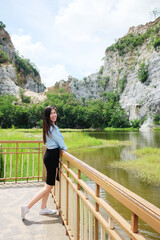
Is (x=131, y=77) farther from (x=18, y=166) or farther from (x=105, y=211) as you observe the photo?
(x=105, y=211)

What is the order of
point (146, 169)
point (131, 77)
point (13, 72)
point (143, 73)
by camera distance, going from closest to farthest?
point (146, 169)
point (143, 73)
point (131, 77)
point (13, 72)

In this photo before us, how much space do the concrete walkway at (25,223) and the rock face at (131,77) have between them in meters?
46.6

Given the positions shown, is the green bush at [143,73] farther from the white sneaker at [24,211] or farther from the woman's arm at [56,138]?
the white sneaker at [24,211]

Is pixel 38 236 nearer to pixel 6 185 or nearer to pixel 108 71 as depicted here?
pixel 6 185

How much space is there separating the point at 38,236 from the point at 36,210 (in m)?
0.76

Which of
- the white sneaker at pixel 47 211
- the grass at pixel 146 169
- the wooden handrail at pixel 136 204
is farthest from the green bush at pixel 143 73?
the wooden handrail at pixel 136 204

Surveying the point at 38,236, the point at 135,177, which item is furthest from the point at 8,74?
the point at 38,236

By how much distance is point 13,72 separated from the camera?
6003 cm

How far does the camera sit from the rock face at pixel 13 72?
55641 mm

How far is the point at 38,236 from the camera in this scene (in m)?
2.39

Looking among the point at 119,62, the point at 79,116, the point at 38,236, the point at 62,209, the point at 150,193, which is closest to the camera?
the point at 38,236

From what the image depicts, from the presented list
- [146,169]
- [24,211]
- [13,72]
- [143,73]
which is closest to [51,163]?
[24,211]

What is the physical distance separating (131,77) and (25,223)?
59869mm

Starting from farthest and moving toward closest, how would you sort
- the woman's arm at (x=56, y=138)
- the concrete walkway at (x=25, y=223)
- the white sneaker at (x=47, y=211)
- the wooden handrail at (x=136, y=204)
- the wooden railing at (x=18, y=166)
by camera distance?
the wooden railing at (x=18, y=166) < the white sneaker at (x=47, y=211) < the woman's arm at (x=56, y=138) < the concrete walkway at (x=25, y=223) < the wooden handrail at (x=136, y=204)
